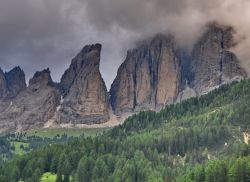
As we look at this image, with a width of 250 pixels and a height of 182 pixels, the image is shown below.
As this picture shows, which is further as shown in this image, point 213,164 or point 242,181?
point 213,164

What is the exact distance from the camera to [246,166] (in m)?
161

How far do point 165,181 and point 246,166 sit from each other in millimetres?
35438

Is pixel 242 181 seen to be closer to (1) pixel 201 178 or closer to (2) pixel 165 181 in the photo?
(1) pixel 201 178

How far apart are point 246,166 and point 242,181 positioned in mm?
4769

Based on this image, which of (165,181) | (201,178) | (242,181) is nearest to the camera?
(242,181)

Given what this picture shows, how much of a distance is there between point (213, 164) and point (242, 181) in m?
16.1

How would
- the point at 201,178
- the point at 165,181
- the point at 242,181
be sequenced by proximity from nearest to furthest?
the point at 242,181 → the point at 201,178 → the point at 165,181

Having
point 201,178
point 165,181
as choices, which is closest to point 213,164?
point 201,178

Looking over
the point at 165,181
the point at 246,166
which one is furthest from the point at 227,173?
the point at 165,181

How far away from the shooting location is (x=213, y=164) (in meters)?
173

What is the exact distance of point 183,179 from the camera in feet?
565

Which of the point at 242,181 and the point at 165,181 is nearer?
the point at 242,181

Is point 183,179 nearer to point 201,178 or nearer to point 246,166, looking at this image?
point 201,178

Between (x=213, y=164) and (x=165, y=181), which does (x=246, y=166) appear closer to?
(x=213, y=164)
